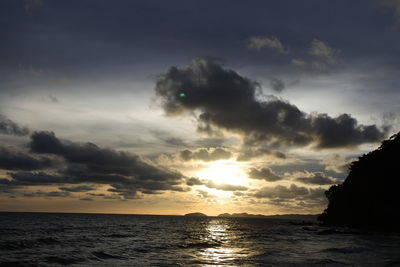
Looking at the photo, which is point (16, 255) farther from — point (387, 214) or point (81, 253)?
point (387, 214)

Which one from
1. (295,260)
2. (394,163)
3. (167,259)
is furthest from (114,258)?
(394,163)

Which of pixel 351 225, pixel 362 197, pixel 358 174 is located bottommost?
pixel 351 225

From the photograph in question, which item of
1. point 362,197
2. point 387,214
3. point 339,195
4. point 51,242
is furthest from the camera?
point 339,195

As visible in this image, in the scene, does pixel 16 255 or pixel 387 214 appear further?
pixel 387 214

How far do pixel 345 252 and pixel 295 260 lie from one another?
857 centimetres

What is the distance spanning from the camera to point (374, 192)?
81.5m

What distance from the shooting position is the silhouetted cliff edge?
246 feet

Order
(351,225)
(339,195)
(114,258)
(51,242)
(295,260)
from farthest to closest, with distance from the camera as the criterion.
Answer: (339,195)
(351,225)
(51,242)
(114,258)
(295,260)

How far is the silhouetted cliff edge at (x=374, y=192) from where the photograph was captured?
246ft

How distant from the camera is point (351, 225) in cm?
9175

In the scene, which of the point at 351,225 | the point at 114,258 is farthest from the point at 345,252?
the point at 351,225

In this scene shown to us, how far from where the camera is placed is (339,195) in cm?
10362

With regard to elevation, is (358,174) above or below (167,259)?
above

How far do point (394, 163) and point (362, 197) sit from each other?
1288cm
